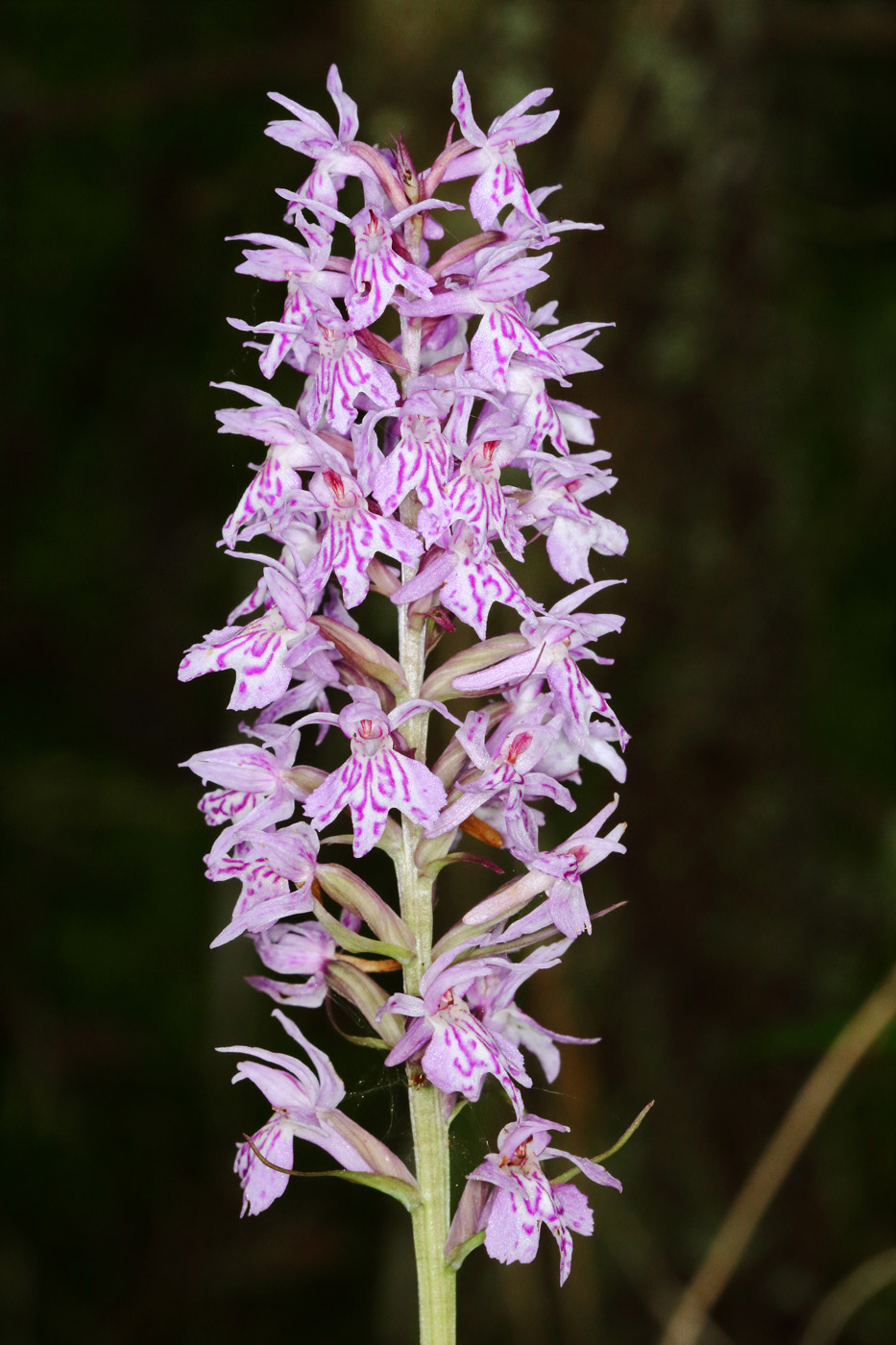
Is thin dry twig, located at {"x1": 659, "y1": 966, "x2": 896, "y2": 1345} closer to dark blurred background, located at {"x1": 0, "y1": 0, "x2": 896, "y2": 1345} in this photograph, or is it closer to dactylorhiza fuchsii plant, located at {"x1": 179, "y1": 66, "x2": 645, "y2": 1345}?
dark blurred background, located at {"x1": 0, "y1": 0, "x2": 896, "y2": 1345}

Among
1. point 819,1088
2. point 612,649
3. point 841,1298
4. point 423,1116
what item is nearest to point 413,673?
point 423,1116


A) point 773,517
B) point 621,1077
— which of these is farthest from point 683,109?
point 621,1077

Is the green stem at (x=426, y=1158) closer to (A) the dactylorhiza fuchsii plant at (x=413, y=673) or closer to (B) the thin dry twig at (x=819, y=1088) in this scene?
(A) the dactylorhiza fuchsii plant at (x=413, y=673)

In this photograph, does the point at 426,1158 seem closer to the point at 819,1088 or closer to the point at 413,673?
the point at 413,673

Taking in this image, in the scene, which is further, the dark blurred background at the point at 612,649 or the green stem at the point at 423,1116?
the dark blurred background at the point at 612,649

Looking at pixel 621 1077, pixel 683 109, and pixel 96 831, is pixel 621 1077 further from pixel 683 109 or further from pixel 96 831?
pixel 96 831

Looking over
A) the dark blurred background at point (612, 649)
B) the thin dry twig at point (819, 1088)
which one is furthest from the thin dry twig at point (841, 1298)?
the thin dry twig at point (819, 1088)
